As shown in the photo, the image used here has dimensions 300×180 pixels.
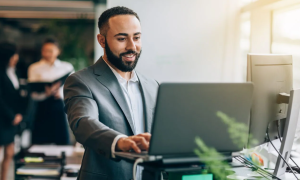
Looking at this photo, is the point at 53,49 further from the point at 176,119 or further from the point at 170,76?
the point at 176,119

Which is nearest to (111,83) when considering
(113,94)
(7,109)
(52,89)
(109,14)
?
(113,94)

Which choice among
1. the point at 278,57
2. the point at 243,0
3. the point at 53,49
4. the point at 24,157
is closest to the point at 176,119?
the point at 278,57

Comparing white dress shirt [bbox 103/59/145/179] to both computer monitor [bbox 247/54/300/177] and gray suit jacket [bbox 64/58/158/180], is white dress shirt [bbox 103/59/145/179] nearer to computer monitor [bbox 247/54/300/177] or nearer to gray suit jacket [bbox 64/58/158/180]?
gray suit jacket [bbox 64/58/158/180]

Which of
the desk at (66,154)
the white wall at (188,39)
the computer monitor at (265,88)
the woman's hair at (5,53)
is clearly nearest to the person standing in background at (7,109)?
the woman's hair at (5,53)

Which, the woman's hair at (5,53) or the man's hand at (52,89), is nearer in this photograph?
the woman's hair at (5,53)

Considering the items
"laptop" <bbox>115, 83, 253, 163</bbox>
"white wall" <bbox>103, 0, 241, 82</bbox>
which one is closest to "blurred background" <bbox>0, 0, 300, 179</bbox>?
"white wall" <bbox>103, 0, 241, 82</bbox>

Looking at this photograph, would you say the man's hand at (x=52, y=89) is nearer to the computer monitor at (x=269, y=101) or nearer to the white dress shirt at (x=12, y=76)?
the white dress shirt at (x=12, y=76)

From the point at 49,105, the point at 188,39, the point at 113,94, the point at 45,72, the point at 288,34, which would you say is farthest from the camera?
the point at 45,72

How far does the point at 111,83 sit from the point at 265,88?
65 cm

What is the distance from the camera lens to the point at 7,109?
446 cm

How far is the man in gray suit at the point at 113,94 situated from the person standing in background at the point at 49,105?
3248mm

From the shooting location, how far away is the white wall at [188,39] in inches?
125

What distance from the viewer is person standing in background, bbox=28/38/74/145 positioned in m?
5.01

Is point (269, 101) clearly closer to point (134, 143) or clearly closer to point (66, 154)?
point (134, 143)
